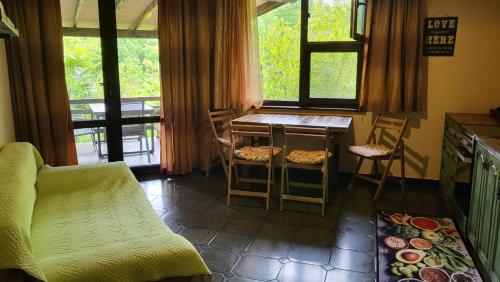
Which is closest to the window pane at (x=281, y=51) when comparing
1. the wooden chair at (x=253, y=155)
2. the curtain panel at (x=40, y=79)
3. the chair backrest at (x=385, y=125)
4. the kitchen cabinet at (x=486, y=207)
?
the chair backrest at (x=385, y=125)

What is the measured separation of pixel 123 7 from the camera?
396 cm

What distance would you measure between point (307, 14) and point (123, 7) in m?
1.96

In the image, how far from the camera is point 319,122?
11.9 ft

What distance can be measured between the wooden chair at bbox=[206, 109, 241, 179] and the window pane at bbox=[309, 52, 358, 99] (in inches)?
39.7

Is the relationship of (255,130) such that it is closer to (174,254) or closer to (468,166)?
(468,166)

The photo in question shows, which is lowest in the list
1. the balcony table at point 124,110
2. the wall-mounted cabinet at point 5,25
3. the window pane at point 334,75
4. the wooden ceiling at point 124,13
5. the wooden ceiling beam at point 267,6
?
the balcony table at point 124,110

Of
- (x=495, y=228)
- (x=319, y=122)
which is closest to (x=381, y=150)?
(x=319, y=122)

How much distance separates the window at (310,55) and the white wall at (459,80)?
0.46 meters

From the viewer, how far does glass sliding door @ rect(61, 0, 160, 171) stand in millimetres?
3803

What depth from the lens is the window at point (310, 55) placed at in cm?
404

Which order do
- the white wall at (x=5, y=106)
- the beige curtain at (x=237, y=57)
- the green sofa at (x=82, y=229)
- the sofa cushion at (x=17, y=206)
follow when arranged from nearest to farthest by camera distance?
1. the sofa cushion at (x=17, y=206)
2. the green sofa at (x=82, y=229)
3. the white wall at (x=5, y=106)
4. the beige curtain at (x=237, y=57)

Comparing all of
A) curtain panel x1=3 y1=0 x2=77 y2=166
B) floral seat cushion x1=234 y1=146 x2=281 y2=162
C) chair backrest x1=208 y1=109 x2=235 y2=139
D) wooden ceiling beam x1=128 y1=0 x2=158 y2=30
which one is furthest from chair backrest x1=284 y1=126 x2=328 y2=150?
curtain panel x1=3 y1=0 x2=77 y2=166

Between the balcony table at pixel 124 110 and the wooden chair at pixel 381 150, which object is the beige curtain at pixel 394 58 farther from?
the balcony table at pixel 124 110

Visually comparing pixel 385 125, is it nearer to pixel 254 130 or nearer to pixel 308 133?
pixel 308 133
